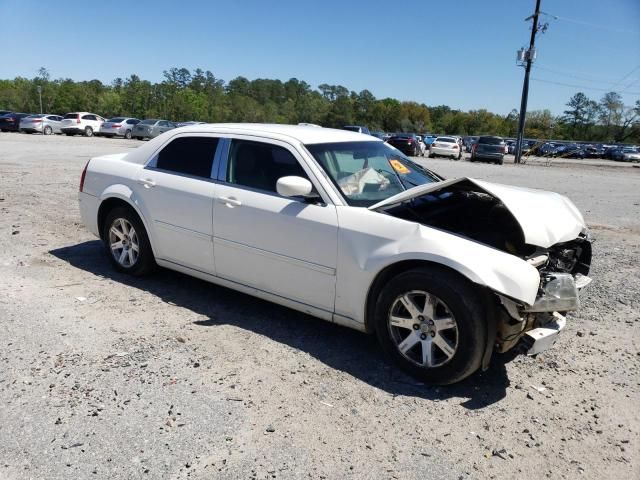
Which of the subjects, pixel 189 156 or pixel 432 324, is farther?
pixel 189 156

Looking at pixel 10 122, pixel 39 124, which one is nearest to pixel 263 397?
pixel 39 124

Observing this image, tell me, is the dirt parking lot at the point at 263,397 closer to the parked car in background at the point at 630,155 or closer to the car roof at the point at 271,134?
the car roof at the point at 271,134

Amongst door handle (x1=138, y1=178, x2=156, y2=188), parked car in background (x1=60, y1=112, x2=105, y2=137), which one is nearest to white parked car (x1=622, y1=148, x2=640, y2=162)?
parked car in background (x1=60, y1=112, x2=105, y2=137)

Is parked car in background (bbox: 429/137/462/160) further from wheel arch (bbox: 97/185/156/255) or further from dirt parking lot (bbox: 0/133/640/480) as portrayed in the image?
wheel arch (bbox: 97/185/156/255)

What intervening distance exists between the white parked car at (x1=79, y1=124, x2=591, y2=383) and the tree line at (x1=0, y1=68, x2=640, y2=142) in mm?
78232

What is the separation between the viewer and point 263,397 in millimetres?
3246

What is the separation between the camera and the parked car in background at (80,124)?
36.7 meters

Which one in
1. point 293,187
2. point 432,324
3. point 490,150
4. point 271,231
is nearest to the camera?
point 432,324

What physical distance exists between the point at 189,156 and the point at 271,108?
100684 mm

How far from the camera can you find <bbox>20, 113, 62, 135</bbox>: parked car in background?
36.1m

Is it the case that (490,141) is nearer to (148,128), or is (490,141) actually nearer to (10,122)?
(148,128)

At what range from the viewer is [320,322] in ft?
14.6

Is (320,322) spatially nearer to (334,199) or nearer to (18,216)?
(334,199)

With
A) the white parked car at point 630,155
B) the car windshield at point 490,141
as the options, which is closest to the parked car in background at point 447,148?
the car windshield at point 490,141
